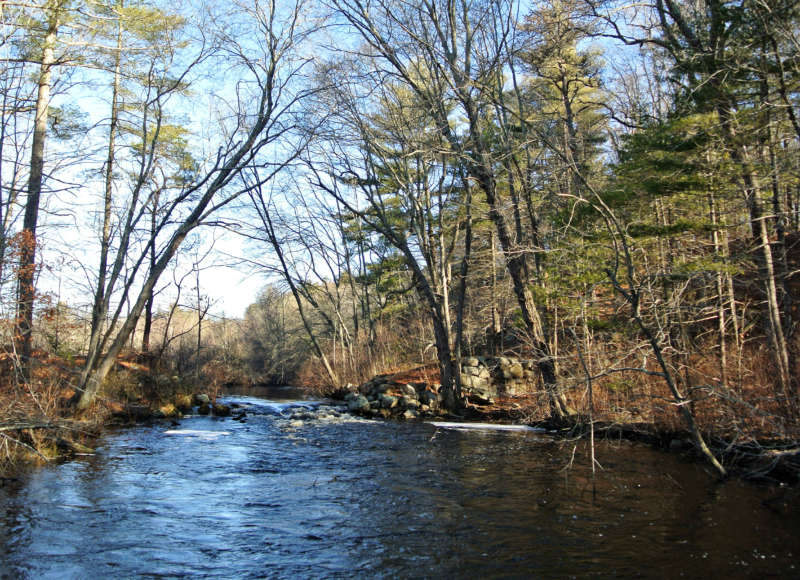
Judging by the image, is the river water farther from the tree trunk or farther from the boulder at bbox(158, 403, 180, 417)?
the boulder at bbox(158, 403, 180, 417)

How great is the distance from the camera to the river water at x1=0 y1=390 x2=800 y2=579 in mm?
5043

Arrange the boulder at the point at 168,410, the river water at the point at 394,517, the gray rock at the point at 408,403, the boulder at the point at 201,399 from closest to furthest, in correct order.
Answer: the river water at the point at 394,517
the boulder at the point at 168,410
the gray rock at the point at 408,403
the boulder at the point at 201,399

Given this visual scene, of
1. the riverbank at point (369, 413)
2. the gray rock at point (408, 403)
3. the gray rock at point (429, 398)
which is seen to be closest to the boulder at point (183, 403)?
the riverbank at point (369, 413)

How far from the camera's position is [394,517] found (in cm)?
659

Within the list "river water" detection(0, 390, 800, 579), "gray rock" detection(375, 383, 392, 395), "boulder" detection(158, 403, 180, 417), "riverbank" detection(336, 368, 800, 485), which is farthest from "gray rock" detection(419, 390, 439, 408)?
"boulder" detection(158, 403, 180, 417)

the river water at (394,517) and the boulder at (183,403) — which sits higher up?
the boulder at (183,403)

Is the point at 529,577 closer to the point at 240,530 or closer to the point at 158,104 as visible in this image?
the point at 240,530

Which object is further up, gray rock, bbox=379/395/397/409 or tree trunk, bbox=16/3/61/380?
tree trunk, bbox=16/3/61/380

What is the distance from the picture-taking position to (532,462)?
945cm

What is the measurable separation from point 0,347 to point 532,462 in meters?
9.89

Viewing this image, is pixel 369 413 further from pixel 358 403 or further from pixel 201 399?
pixel 201 399

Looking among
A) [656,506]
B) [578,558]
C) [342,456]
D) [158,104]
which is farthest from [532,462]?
[158,104]

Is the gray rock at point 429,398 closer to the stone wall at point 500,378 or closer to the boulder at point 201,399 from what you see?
the stone wall at point 500,378

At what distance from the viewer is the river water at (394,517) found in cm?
504
